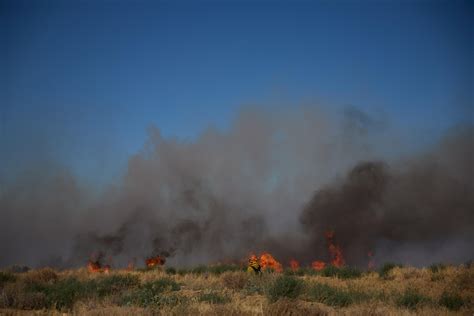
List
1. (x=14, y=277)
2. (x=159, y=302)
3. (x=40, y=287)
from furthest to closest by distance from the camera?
(x=14, y=277)
(x=40, y=287)
(x=159, y=302)

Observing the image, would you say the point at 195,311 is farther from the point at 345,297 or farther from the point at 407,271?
the point at 407,271

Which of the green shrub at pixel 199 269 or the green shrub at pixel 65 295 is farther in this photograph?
the green shrub at pixel 199 269

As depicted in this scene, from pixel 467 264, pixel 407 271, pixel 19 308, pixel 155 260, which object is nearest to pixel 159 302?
pixel 19 308

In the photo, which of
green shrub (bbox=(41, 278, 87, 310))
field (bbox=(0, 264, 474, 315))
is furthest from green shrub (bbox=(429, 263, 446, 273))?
green shrub (bbox=(41, 278, 87, 310))

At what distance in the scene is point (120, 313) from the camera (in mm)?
8516

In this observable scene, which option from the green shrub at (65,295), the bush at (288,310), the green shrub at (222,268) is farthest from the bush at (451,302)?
the green shrub at (222,268)

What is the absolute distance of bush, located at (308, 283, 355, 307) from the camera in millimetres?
12227

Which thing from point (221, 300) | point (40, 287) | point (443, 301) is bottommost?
point (443, 301)

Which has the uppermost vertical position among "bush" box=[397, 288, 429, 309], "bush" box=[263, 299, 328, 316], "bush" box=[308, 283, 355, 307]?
"bush" box=[263, 299, 328, 316]

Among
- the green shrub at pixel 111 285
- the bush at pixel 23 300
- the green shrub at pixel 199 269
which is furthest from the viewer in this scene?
the green shrub at pixel 199 269

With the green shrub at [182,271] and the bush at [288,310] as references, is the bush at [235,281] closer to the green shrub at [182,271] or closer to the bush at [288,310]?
the bush at [288,310]

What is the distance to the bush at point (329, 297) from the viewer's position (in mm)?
12227

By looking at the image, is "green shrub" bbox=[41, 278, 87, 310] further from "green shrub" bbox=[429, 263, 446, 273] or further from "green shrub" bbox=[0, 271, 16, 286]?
"green shrub" bbox=[429, 263, 446, 273]

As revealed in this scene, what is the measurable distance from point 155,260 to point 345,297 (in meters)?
34.4
